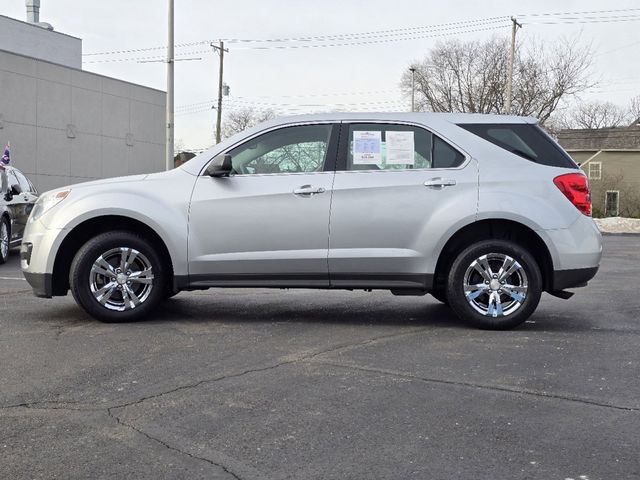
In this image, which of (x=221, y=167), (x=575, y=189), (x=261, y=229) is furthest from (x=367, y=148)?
(x=575, y=189)

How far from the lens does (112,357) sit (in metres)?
5.61

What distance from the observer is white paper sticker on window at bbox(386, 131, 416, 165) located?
6.96 meters

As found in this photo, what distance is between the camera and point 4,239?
12977 mm

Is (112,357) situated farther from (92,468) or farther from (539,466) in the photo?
(539,466)

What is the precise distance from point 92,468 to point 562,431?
2.22m

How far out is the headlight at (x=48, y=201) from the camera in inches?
281

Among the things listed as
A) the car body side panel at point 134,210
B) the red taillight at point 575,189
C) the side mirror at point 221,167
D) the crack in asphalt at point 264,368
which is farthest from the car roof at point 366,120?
the crack in asphalt at point 264,368

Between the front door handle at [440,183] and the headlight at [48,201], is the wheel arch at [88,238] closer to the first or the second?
the headlight at [48,201]

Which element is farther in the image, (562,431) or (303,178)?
(303,178)

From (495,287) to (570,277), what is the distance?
2.07 ft

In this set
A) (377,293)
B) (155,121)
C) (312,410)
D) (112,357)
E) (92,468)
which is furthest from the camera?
(155,121)

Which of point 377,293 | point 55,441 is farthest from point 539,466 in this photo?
point 377,293

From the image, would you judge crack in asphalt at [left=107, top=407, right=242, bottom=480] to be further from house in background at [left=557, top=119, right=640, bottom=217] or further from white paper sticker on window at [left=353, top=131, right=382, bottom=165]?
house in background at [left=557, top=119, right=640, bottom=217]

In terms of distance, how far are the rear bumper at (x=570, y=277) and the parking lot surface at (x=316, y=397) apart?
15.5 inches
